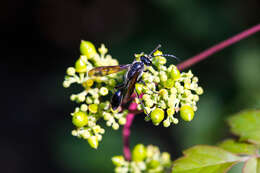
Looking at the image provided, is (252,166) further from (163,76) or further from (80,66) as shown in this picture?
(80,66)

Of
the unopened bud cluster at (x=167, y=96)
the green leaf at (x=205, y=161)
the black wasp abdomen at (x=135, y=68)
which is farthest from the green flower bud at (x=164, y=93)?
the green leaf at (x=205, y=161)

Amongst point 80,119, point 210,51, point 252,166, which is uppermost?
point 210,51

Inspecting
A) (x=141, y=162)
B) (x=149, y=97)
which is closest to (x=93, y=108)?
(x=149, y=97)

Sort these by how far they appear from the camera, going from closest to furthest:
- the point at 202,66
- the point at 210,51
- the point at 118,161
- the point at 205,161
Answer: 1. the point at 205,161
2. the point at 210,51
3. the point at 118,161
4. the point at 202,66

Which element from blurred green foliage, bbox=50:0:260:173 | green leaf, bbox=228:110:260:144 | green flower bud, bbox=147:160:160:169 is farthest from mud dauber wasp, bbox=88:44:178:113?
blurred green foliage, bbox=50:0:260:173

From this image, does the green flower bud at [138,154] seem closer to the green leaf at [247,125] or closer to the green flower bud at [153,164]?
the green flower bud at [153,164]

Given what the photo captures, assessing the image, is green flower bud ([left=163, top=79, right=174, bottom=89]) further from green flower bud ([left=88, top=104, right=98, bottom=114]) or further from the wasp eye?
green flower bud ([left=88, top=104, right=98, bottom=114])
